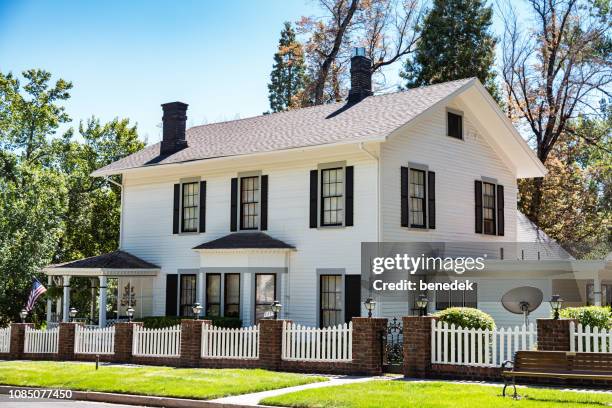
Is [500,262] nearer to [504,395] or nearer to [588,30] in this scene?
[504,395]

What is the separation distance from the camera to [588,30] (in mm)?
39062

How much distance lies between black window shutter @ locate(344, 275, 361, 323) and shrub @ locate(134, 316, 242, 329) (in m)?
3.49

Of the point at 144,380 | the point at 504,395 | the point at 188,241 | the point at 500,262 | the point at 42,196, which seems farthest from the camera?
the point at 42,196

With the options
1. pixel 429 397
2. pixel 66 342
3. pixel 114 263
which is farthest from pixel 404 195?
pixel 66 342

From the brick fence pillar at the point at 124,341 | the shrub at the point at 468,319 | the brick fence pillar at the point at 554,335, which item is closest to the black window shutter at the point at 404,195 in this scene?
the shrub at the point at 468,319

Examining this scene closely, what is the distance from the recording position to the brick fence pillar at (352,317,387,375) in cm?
1678

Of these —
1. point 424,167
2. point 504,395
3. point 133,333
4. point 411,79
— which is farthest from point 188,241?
point 411,79

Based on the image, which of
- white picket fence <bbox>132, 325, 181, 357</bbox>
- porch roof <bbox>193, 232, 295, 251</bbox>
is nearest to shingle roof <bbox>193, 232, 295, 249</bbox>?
porch roof <bbox>193, 232, 295, 251</bbox>

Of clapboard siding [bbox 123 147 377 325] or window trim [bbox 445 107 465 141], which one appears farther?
window trim [bbox 445 107 465 141]

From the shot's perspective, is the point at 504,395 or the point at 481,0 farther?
the point at 481,0

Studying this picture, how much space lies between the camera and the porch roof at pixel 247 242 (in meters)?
22.8

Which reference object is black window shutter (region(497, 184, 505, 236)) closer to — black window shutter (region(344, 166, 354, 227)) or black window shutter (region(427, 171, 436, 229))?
black window shutter (region(427, 171, 436, 229))

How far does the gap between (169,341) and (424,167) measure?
9038 millimetres

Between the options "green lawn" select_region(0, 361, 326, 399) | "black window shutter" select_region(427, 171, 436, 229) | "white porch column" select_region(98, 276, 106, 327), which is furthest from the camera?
"white porch column" select_region(98, 276, 106, 327)
